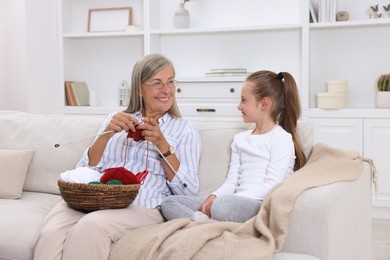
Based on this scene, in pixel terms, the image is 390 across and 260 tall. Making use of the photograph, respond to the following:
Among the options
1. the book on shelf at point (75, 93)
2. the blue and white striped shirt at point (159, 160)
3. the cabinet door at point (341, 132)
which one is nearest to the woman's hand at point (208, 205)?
the blue and white striped shirt at point (159, 160)

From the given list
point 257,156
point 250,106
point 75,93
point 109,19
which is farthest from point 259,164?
point 109,19

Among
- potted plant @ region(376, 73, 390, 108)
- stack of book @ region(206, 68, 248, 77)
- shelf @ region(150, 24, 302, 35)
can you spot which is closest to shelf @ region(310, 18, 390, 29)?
shelf @ region(150, 24, 302, 35)

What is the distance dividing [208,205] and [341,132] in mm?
2064

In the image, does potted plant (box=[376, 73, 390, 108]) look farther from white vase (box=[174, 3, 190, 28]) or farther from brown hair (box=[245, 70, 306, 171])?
brown hair (box=[245, 70, 306, 171])

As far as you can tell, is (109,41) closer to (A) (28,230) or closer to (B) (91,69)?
(B) (91,69)

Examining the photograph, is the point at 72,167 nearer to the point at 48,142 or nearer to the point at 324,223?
the point at 48,142

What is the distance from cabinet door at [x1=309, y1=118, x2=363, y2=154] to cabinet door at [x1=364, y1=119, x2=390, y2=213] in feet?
0.15

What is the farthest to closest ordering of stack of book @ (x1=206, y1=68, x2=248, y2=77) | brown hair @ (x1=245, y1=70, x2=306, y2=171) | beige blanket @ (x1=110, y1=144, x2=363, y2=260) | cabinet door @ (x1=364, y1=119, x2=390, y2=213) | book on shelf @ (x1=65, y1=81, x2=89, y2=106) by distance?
book on shelf @ (x1=65, y1=81, x2=89, y2=106), stack of book @ (x1=206, y1=68, x2=248, y2=77), cabinet door @ (x1=364, y1=119, x2=390, y2=213), brown hair @ (x1=245, y1=70, x2=306, y2=171), beige blanket @ (x1=110, y1=144, x2=363, y2=260)

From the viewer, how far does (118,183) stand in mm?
1965

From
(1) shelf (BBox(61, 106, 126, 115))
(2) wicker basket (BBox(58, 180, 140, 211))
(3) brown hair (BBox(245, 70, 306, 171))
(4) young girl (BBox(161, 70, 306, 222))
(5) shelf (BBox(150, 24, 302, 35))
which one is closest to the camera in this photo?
(2) wicker basket (BBox(58, 180, 140, 211))

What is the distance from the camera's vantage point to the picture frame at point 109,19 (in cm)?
467

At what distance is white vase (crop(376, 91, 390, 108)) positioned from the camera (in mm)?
3955

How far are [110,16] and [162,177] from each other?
8.90 ft

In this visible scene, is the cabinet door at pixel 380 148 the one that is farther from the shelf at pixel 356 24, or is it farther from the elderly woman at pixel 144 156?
the elderly woman at pixel 144 156
